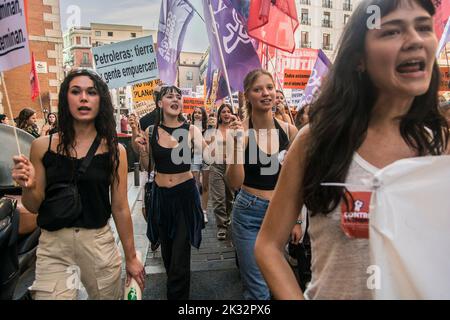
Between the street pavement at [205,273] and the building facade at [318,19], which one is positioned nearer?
the street pavement at [205,273]

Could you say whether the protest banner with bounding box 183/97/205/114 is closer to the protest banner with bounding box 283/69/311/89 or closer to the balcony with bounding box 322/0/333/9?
the protest banner with bounding box 283/69/311/89

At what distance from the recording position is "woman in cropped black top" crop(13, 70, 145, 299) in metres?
2.38

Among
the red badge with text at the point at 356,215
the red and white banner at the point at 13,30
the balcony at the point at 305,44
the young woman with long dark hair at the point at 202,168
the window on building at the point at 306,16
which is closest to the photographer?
the red badge with text at the point at 356,215

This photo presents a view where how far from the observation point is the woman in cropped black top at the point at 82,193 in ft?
7.80

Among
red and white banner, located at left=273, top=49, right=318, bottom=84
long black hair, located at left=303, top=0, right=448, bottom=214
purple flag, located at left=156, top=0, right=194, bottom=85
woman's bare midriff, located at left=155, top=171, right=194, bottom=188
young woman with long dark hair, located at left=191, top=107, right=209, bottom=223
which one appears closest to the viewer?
long black hair, located at left=303, top=0, right=448, bottom=214

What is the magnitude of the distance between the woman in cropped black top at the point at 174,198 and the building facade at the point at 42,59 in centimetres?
1015

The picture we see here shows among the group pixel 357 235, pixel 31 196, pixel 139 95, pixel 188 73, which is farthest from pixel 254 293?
pixel 188 73

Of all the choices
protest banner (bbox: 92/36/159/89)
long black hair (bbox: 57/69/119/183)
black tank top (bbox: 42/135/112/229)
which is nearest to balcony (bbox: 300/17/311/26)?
protest banner (bbox: 92/36/159/89)

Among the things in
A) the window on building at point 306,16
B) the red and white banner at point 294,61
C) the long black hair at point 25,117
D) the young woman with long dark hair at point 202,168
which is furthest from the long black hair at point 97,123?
the window on building at point 306,16

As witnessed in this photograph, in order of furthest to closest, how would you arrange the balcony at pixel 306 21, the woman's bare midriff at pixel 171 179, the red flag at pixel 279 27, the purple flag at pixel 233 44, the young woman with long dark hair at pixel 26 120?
the balcony at pixel 306 21, the young woman with long dark hair at pixel 26 120, the red flag at pixel 279 27, the purple flag at pixel 233 44, the woman's bare midriff at pixel 171 179

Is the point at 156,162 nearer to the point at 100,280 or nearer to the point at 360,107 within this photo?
the point at 100,280

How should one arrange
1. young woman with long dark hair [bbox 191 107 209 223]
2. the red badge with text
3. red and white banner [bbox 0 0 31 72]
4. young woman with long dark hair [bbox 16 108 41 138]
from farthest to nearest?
1. young woman with long dark hair [bbox 16 108 41 138]
2. young woman with long dark hair [bbox 191 107 209 223]
3. red and white banner [bbox 0 0 31 72]
4. the red badge with text

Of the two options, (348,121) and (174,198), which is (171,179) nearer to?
(174,198)

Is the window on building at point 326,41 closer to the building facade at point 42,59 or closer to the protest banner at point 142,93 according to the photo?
the building facade at point 42,59
